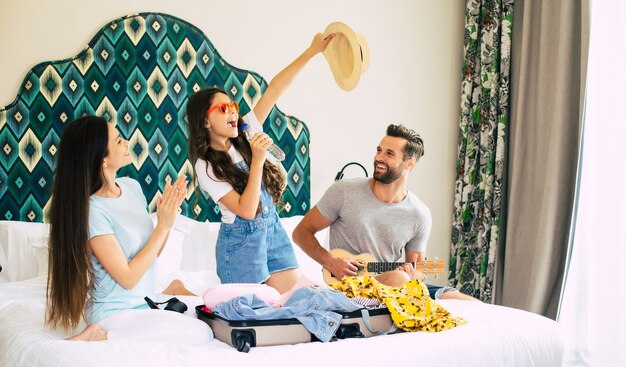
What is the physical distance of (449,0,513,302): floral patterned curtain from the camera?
427cm

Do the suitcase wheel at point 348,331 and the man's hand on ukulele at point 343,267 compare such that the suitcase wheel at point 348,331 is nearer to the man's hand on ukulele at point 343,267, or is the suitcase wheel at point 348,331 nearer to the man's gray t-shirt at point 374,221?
the man's hand on ukulele at point 343,267

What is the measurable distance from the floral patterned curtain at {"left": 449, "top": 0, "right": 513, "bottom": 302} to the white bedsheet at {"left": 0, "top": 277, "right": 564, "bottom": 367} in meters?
1.75

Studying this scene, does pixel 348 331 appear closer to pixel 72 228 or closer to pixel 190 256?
pixel 72 228

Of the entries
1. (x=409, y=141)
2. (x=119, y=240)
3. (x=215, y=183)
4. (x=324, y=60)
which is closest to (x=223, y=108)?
(x=215, y=183)

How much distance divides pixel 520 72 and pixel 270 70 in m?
1.51

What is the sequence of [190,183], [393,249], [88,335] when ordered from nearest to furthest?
[88,335] → [393,249] → [190,183]

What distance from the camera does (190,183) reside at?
12.4 ft

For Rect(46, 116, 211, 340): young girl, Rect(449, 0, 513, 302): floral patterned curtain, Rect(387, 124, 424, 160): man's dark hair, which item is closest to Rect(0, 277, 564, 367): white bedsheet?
Rect(46, 116, 211, 340): young girl

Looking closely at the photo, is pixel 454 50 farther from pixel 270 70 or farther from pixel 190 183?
pixel 190 183

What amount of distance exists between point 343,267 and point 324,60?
156cm

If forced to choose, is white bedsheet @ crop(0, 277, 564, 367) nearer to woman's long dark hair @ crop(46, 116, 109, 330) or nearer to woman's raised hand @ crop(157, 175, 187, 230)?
woman's long dark hair @ crop(46, 116, 109, 330)

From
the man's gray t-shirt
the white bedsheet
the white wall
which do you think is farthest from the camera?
the white wall

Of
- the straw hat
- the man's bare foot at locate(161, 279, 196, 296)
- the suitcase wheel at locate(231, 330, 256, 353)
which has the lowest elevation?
the man's bare foot at locate(161, 279, 196, 296)

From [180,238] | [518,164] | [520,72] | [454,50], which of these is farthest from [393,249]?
[454,50]
